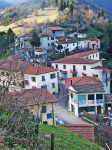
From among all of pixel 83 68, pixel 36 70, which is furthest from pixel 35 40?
pixel 36 70

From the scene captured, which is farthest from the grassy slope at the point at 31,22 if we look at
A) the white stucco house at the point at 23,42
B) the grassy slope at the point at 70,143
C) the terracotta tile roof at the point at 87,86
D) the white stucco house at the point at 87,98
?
the grassy slope at the point at 70,143

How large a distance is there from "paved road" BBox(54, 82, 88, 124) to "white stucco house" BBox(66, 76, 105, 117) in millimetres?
486

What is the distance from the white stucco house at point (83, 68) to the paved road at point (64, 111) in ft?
7.76

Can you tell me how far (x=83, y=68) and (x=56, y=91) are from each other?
3.19 metres

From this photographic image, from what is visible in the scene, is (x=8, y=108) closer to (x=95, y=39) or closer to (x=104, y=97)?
(x=104, y=97)

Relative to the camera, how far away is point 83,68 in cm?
2900

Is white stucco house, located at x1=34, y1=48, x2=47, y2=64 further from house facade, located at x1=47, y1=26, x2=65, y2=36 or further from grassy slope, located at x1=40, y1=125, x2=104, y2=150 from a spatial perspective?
Answer: grassy slope, located at x1=40, y1=125, x2=104, y2=150

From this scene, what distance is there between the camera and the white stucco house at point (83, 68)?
2750 cm

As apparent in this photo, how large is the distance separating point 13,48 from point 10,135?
2968 cm

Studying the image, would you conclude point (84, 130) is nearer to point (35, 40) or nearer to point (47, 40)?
point (35, 40)

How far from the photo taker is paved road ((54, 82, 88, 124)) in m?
20.6

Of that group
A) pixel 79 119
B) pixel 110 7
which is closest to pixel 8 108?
pixel 79 119

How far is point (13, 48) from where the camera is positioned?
35.2 meters

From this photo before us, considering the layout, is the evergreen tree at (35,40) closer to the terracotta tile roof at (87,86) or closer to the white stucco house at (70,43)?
the white stucco house at (70,43)
